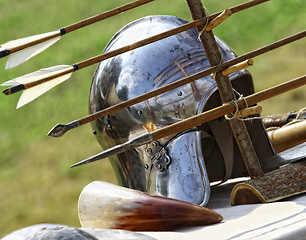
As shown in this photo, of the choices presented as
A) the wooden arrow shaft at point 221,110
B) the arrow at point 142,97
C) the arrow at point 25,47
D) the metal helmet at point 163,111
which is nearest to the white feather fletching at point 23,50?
the arrow at point 25,47

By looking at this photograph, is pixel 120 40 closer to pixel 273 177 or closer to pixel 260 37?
pixel 273 177

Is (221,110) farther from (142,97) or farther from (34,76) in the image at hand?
(34,76)

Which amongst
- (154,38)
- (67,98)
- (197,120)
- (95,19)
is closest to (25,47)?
(95,19)

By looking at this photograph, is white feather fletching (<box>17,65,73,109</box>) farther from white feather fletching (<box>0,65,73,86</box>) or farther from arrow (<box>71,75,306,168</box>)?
arrow (<box>71,75,306,168</box>)

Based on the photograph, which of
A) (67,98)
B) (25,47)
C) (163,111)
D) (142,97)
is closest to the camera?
(25,47)

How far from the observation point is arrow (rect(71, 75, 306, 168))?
1.55 metres

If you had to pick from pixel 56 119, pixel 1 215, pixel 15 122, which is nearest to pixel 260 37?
pixel 56 119

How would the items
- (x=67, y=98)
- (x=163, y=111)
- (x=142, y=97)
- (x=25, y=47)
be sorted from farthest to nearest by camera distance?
(x=67, y=98) → (x=163, y=111) → (x=142, y=97) → (x=25, y=47)

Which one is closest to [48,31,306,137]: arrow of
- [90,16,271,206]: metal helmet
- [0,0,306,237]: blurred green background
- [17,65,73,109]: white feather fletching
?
[17,65,73,109]: white feather fletching

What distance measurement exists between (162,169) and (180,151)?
0.08m

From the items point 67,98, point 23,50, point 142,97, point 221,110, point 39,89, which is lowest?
point 221,110

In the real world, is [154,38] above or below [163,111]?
above

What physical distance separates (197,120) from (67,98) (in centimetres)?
503

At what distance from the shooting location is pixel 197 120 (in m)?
1.63
